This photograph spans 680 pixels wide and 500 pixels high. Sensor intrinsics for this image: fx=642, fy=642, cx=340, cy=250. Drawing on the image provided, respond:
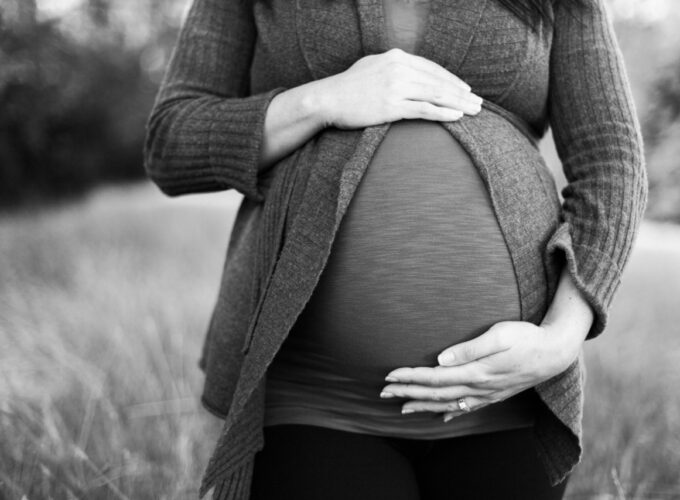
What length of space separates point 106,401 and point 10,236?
3.38m

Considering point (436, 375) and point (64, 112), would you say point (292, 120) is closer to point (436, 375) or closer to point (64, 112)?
point (436, 375)

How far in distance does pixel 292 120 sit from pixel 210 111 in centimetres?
17

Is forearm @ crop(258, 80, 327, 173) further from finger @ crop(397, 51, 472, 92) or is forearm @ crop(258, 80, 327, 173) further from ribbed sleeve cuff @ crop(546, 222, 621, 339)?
ribbed sleeve cuff @ crop(546, 222, 621, 339)

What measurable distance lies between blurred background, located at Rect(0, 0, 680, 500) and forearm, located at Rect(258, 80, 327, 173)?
1.02 meters

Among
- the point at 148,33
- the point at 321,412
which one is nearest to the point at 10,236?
the point at 148,33

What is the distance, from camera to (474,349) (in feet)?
3.25

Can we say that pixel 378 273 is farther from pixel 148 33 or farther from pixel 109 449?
pixel 148 33

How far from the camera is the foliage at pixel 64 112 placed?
4.64 m

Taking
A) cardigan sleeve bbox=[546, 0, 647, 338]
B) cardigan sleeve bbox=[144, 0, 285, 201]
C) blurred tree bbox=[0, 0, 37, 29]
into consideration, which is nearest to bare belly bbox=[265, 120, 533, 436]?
cardigan sleeve bbox=[546, 0, 647, 338]

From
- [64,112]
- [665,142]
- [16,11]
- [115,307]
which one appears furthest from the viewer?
[665,142]

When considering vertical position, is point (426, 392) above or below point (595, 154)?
below

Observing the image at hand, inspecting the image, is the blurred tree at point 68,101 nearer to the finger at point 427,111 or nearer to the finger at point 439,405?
the finger at point 427,111

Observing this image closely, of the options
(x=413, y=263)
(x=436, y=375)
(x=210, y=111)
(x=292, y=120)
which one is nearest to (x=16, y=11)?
(x=210, y=111)

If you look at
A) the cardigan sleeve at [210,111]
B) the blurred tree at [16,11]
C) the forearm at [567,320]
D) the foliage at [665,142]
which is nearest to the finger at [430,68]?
the cardigan sleeve at [210,111]
